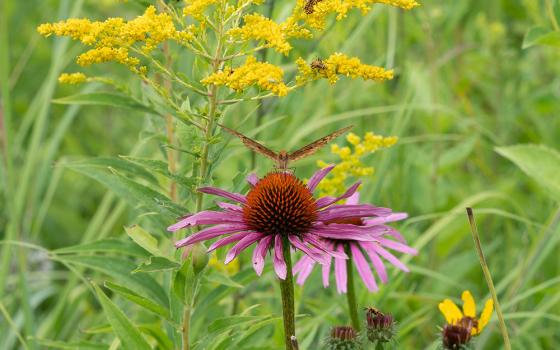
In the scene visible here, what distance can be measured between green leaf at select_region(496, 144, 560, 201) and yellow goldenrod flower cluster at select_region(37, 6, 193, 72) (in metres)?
0.77

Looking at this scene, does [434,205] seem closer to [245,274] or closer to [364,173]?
[364,173]

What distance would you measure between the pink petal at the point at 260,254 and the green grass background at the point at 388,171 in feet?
1.08

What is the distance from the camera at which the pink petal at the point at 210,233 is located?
108cm

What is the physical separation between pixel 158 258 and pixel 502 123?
5.73ft

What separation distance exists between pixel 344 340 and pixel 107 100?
67cm

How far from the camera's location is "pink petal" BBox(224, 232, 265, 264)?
1.07 meters

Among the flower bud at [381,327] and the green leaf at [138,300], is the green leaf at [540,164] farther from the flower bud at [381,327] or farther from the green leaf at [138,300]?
the green leaf at [138,300]

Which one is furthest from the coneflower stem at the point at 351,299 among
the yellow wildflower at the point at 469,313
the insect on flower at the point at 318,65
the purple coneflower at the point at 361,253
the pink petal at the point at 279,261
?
the insect on flower at the point at 318,65

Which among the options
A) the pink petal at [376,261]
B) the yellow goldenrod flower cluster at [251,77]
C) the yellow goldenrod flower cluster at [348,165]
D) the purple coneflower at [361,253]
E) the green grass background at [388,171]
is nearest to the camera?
the yellow goldenrod flower cluster at [251,77]

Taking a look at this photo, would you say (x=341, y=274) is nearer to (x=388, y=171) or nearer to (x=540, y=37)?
(x=540, y=37)

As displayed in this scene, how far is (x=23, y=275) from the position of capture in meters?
1.74

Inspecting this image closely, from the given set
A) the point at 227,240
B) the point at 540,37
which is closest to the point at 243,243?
the point at 227,240

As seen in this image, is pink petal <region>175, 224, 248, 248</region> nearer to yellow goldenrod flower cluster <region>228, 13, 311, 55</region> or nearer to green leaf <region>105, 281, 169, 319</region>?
green leaf <region>105, 281, 169, 319</region>

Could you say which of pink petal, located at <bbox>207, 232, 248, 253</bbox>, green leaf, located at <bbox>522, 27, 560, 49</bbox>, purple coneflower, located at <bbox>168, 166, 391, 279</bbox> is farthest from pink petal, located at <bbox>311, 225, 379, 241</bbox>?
green leaf, located at <bbox>522, 27, 560, 49</bbox>
